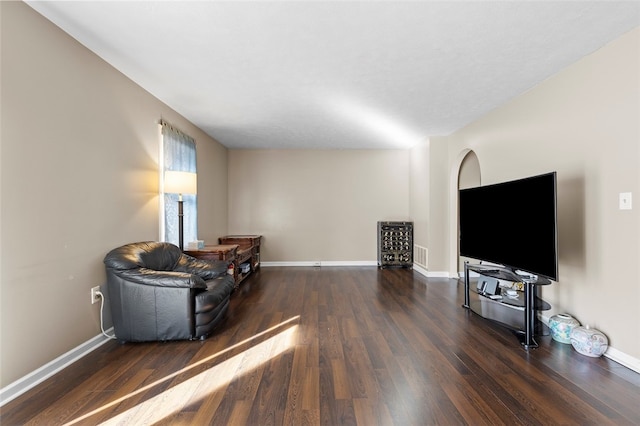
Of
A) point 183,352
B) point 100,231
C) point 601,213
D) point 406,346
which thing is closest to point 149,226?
point 100,231

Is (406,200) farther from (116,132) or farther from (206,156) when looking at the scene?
(116,132)

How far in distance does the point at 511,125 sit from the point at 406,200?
306 centimetres

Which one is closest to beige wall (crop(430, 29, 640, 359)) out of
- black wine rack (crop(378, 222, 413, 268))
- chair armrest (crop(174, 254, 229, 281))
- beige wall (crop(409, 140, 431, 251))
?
beige wall (crop(409, 140, 431, 251))

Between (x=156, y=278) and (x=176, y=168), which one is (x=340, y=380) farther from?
(x=176, y=168)

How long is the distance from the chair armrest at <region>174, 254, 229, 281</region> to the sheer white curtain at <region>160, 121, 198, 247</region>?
509mm

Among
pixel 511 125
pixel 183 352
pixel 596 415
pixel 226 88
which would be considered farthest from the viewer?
pixel 511 125

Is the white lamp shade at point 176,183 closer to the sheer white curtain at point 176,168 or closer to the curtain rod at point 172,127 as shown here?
the sheer white curtain at point 176,168

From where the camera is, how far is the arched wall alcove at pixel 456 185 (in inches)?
209

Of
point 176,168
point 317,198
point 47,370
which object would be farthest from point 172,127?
point 317,198

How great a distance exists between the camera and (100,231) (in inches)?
106

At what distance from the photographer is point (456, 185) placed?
5.30 meters

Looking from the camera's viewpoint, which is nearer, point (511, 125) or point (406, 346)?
point (406, 346)

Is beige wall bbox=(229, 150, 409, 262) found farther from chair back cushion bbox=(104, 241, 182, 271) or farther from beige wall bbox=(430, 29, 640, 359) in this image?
beige wall bbox=(430, 29, 640, 359)

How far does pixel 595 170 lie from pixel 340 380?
8.90 feet
